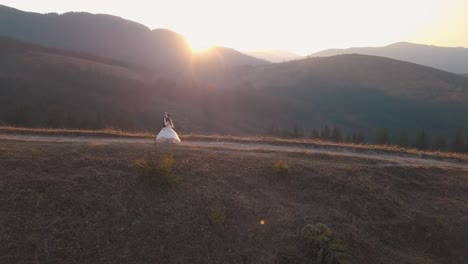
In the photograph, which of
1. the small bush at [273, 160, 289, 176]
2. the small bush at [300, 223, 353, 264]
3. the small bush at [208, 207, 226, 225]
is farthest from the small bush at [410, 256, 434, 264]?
the small bush at [208, 207, 226, 225]

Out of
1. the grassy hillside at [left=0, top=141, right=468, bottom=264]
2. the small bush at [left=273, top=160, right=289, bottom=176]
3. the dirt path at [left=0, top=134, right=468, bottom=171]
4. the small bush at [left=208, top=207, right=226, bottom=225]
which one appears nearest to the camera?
the grassy hillside at [left=0, top=141, right=468, bottom=264]

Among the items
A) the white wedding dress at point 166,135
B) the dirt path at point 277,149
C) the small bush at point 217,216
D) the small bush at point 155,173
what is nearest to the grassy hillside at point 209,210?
the small bush at point 217,216

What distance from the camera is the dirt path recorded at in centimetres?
2106

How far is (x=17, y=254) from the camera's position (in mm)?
11430

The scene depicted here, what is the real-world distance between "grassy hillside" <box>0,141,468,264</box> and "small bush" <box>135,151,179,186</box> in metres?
0.21

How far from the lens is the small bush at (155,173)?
49.1 ft

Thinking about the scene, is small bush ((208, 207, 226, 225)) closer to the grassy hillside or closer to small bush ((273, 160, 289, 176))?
the grassy hillside

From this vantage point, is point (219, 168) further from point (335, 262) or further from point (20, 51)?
point (20, 51)

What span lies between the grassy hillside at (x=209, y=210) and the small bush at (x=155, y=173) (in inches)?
8.5

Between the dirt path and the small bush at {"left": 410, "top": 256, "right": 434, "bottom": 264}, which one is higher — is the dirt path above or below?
above

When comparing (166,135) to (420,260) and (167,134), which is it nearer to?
(167,134)

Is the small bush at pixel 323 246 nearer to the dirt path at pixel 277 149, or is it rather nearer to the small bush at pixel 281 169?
the small bush at pixel 281 169

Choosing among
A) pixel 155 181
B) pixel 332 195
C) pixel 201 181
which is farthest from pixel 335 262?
pixel 155 181

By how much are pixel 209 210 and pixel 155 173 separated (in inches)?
102
